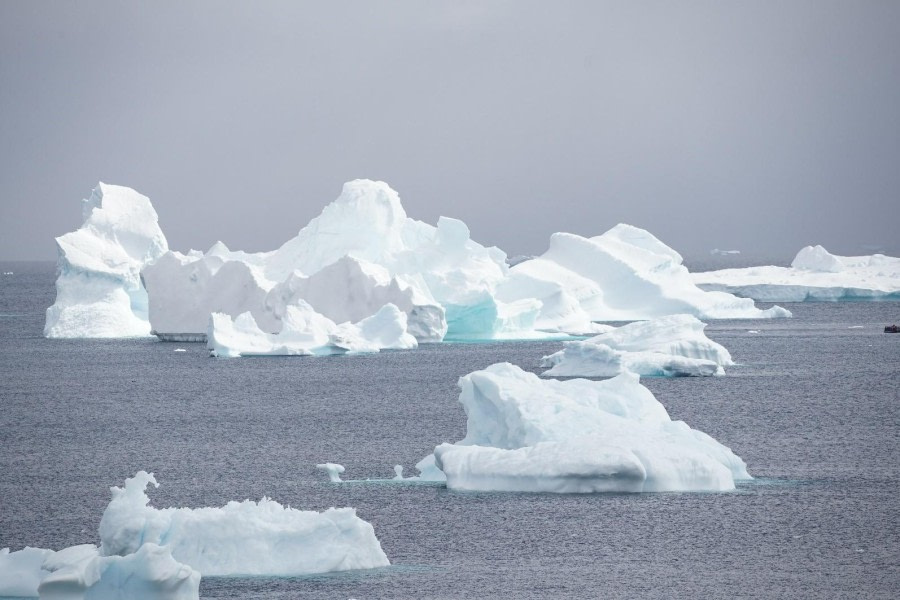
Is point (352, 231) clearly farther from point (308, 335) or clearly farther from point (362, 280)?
point (308, 335)

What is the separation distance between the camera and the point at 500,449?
43.8 ft

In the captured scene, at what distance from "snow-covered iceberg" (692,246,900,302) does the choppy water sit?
72.0 ft

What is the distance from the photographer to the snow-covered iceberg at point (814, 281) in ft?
180

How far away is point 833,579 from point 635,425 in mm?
3931

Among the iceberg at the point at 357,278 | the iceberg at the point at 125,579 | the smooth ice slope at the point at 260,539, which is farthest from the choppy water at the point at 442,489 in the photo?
the iceberg at the point at 357,278

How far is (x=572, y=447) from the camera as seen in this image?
42.0 ft

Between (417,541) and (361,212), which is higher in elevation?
(361,212)

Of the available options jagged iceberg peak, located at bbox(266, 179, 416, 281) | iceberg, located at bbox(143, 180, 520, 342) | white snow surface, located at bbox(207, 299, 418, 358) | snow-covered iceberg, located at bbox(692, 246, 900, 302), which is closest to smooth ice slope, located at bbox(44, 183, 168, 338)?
iceberg, located at bbox(143, 180, 520, 342)

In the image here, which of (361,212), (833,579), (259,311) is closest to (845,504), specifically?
(833,579)

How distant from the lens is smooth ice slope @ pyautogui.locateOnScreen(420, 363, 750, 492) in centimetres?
1268

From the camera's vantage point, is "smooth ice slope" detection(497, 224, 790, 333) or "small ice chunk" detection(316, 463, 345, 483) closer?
"small ice chunk" detection(316, 463, 345, 483)

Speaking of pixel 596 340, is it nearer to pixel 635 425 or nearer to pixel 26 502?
pixel 635 425

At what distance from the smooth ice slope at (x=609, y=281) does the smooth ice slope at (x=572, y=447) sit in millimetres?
25844

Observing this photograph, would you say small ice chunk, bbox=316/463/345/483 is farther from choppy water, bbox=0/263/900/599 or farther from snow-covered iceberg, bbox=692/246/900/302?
snow-covered iceberg, bbox=692/246/900/302
